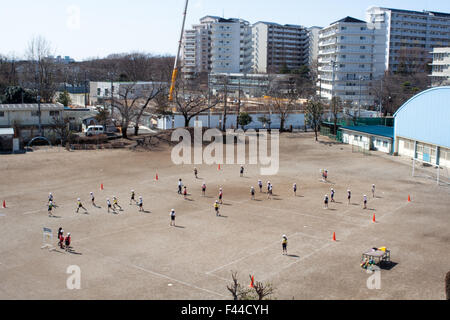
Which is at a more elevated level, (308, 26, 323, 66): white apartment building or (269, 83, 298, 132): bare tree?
(308, 26, 323, 66): white apartment building

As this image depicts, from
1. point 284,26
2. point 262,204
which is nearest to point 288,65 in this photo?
point 284,26

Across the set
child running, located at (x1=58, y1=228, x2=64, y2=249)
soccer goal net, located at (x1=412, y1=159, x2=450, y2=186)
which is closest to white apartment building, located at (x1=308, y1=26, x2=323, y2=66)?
soccer goal net, located at (x1=412, y1=159, x2=450, y2=186)

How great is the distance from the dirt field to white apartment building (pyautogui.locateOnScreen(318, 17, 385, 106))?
47.1 metres

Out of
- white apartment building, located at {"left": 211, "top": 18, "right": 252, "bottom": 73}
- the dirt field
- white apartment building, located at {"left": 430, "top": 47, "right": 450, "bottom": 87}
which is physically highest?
white apartment building, located at {"left": 211, "top": 18, "right": 252, "bottom": 73}

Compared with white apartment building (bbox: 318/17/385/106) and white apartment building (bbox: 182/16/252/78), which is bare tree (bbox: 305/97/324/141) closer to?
white apartment building (bbox: 318/17/385/106)

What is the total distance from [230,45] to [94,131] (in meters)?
63.9

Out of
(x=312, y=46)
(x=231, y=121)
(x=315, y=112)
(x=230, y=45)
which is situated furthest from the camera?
(x=312, y=46)

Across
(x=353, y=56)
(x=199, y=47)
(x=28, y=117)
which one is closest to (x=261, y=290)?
(x=28, y=117)

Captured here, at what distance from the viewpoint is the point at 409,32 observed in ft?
324

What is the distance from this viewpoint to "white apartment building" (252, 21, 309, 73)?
376ft

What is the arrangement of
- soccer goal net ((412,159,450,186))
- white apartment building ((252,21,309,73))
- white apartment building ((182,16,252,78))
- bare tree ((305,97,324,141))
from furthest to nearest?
white apartment building ((252,21,309,73)) → white apartment building ((182,16,252,78)) → bare tree ((305,97,324,141)) → soccer goal net ((412,159,450,186))

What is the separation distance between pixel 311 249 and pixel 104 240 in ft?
30.1

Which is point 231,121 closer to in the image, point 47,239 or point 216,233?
point 216,233

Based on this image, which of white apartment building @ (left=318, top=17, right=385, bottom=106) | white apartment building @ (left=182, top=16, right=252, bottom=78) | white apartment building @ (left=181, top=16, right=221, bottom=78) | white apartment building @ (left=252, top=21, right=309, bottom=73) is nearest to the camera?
white apartment building @ (left=318, top=17, right=385, bottom=106)
